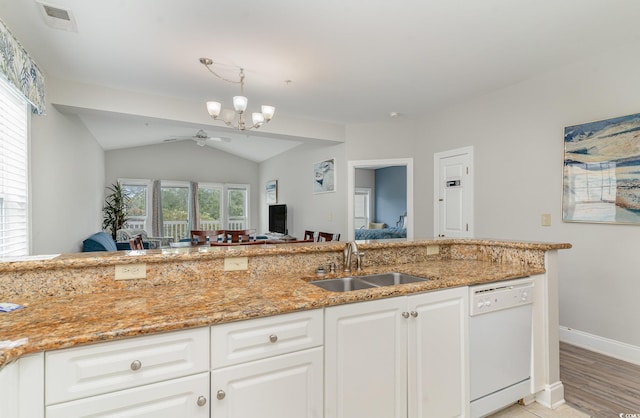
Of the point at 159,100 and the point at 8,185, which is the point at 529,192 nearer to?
the point at 159,100

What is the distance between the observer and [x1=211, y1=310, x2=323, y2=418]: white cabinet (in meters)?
1.21

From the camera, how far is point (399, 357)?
1.60 meters

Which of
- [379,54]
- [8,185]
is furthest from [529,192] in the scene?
[8,185]

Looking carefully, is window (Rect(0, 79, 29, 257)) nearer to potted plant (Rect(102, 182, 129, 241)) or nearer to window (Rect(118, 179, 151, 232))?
potted plant (Rect(102, 182, 129, 241))

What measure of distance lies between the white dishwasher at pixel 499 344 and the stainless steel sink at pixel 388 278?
38 cm

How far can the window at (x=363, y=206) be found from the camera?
33.8ft

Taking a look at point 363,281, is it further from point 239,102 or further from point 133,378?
point 239,102

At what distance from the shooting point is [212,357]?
1193 millimetres

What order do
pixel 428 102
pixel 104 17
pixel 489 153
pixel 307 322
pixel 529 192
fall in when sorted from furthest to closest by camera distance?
pixel 428 102 < pixel 489 153 < pixel 529 192 < pixel 104 17 < pixel 307 322

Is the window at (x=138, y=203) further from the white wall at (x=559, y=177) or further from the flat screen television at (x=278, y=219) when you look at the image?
the white wall at (x=559, y=177)

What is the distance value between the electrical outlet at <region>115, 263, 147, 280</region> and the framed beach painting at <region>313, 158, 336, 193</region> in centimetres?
→ 407

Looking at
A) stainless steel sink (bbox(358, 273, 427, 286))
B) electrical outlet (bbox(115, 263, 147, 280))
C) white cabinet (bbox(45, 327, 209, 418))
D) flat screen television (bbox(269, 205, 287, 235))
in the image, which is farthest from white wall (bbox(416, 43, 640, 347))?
flat screen television (bbox(269, 205, 287, 235))

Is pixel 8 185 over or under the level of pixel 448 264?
over

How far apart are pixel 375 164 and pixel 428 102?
1.27 m
